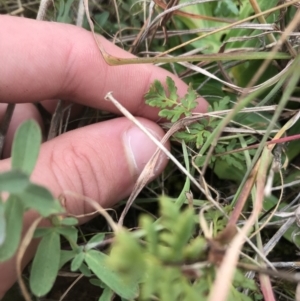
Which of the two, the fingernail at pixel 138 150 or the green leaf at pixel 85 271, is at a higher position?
the fingernail at pixel 138 150

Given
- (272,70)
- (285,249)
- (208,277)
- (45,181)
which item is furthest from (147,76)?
(208,277)

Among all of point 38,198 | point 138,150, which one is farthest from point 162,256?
point 138,150

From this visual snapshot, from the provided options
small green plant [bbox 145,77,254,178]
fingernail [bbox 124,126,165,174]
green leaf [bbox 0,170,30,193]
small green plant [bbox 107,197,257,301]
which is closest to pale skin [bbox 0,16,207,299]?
fingernail [bbox 124,126,165,174]

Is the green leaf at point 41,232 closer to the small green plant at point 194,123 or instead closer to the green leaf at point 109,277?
the green leaf at point 109,277

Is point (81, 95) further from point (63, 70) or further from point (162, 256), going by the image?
point (162, 256)

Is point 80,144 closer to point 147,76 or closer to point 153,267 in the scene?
point 147,76

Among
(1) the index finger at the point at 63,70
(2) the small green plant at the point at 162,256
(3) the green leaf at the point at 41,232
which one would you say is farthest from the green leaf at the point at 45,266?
(1) the index finger at the point at 63,70
